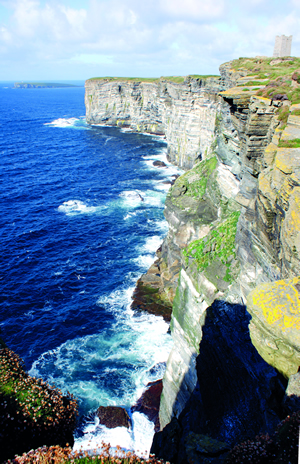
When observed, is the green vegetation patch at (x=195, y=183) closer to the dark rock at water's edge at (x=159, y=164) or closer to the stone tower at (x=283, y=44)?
the stone tower at (x=283, y=44)

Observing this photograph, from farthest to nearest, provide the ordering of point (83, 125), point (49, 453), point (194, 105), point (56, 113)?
point (56, 113) → point (83, 125) → point (194, 105) → point (49, 453)

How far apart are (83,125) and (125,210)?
105 m

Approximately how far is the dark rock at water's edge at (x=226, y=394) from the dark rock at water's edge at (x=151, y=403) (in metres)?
8.10

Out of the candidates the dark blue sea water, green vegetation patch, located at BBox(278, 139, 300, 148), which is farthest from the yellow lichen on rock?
the dark blue sea water

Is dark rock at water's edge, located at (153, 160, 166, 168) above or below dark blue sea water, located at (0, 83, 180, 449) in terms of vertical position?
above

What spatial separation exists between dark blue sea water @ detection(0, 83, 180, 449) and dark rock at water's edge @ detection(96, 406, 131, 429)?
0.66 m

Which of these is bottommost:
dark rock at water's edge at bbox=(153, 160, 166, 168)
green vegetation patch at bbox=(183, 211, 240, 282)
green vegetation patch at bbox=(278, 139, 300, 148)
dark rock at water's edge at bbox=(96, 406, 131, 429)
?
dark rock at water's edge at bbox=(96, 406, 131, 429)

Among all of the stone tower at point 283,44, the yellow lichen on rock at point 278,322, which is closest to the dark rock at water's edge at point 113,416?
the yellow lichen on rock at point 278,322

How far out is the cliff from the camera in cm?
935

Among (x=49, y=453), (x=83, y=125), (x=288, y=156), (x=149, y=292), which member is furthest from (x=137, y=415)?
(x=83, y=125)

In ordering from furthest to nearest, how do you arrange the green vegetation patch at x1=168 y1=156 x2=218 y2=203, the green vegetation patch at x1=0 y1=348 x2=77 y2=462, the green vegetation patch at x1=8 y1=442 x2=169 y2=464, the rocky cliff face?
the rocky cliff face < the green vegetation patch at x1=168 y1=156 x2=218 y2=203 < the green vegetation patch at x1=0 y1=348 x2=77 y2=462 < the green vegetation patch at x1=8 y1=442 x2=169 y2=464

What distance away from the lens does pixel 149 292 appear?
42781 mm

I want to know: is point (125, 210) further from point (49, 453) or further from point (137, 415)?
point (49, 453)

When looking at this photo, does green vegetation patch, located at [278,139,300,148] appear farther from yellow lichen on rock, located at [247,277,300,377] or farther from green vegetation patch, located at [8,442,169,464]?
green vegetation patch, located at [8,442,169,464]
